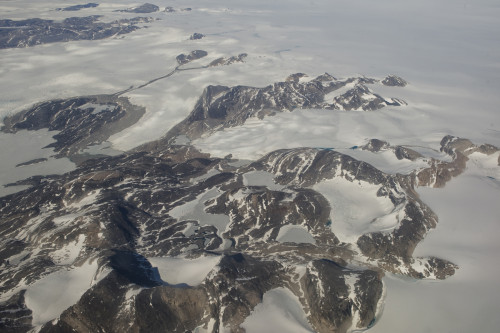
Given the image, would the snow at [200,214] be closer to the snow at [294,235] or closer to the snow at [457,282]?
the snow at [294,235]

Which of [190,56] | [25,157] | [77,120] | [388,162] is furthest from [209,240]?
[190,56]

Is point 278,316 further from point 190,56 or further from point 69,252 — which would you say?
point 190,56

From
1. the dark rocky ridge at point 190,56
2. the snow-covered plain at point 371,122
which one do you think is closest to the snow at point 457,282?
the snow-covered plain at point 371,122

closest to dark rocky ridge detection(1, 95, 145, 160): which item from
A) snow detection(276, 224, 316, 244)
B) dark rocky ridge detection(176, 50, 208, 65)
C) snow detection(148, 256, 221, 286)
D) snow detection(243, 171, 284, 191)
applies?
snow detection(243, 171, 284, 191)

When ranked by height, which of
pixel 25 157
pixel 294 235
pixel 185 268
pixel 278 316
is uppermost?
pixel 278 316

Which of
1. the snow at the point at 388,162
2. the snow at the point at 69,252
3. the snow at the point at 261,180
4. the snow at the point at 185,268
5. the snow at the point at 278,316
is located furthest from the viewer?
the snow at the point at 388,162
